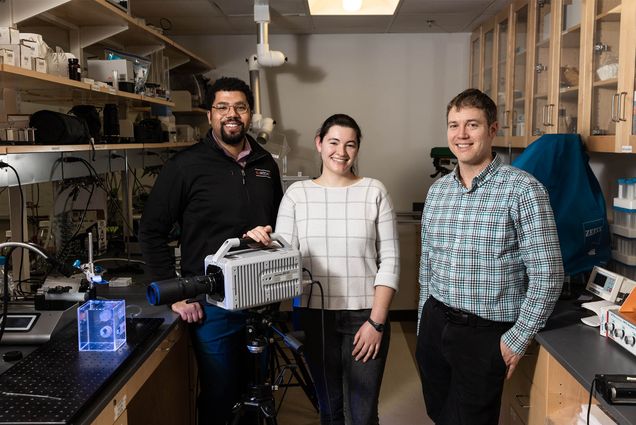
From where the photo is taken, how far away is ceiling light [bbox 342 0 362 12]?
12.2 ft

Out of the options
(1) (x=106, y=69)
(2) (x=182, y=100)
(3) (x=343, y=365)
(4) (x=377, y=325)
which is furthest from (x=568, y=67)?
(2) (x=182, y=100)

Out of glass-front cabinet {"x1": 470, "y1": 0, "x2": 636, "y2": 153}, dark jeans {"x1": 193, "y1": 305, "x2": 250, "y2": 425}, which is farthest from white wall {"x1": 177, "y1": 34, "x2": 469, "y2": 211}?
dark jeans {"x1": 193, "y1": 305, "x2": 250, "y2": 425}

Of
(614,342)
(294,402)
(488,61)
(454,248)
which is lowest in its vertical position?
(294,402)

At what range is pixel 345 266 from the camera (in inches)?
67.3

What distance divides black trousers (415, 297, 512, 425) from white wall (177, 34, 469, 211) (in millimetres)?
2840

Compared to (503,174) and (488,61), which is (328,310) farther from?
(488,61)

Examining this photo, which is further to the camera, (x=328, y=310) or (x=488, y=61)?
(x=488, y=61)

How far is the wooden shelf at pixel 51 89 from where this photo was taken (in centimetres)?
164

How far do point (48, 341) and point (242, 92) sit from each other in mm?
955

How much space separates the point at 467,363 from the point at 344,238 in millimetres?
518

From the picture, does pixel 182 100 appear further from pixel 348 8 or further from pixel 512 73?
pixel 512 73

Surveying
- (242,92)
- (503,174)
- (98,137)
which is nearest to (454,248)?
(503,174)

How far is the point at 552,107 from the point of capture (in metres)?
2.60

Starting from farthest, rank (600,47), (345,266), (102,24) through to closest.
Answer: (102,24)
(600,47)
(345,266)
